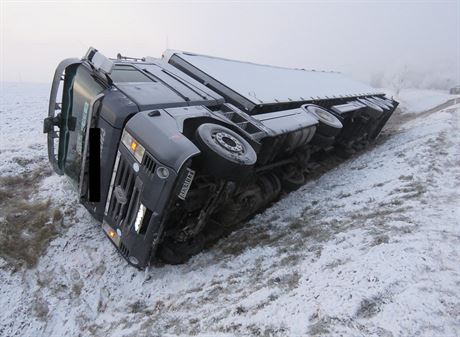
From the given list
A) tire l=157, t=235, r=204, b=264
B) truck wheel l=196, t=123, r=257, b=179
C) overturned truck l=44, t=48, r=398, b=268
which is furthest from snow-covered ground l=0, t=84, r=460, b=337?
truck wheel l=196, t=123, r=257, b=179

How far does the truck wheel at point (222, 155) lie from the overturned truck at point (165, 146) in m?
0.01

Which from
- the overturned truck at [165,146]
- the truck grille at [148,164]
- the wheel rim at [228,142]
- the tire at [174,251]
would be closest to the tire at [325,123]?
the overturned truck at [165,146]

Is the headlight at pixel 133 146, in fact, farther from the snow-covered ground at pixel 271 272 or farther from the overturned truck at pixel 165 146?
the snow-covered ground at pixel 271 272

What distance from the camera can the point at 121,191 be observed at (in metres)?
4.14

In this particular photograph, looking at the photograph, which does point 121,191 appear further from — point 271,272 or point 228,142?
point 271,272

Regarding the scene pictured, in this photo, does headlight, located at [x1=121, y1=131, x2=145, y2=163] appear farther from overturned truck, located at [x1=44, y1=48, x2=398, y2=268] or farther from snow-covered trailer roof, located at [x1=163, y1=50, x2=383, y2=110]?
snow-covered trailer roof, located at [x1=163, y1=50, x2=383, y2=110]

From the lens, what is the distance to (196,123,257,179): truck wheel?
3.77m

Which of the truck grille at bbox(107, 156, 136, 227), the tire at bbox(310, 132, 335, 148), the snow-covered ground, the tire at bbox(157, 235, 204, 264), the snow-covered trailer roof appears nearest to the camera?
the snow-covered ground

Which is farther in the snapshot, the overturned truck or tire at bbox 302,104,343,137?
tire at bbox 302,104,343,137

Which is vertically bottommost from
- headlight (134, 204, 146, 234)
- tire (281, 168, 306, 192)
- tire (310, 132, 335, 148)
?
tire (281, 168, 306, 192)

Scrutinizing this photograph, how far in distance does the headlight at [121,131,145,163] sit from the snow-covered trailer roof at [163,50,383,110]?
2.13 m

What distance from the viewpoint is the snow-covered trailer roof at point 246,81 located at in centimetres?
591

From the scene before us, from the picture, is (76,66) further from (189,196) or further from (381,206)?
(381,206)

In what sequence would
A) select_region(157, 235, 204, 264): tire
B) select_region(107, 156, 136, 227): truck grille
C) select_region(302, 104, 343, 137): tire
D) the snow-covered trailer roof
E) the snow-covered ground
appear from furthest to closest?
select_region(302, 104, 343, 137): tire < the snow-covered trailer roof < select_region(157, 235, 204, 264): tire < select_region(107, 156, 136, 227): truck grille < the snow-covered ground
